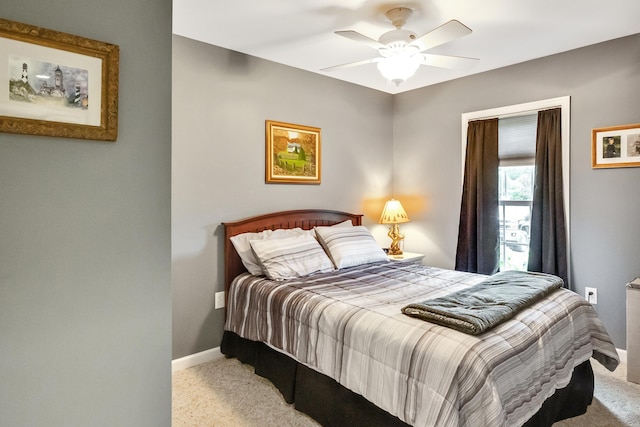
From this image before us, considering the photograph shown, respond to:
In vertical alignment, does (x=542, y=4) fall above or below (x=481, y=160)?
above

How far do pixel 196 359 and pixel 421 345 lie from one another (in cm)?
195

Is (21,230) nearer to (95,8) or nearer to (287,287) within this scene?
(95,8)

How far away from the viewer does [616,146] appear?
2.89 meters

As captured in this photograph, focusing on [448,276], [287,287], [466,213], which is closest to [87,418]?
[287,287]

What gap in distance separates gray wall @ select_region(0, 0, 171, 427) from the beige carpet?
39.4 inches

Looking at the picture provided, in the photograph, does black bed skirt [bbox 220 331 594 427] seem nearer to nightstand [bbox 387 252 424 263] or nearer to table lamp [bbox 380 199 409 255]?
nightstand [bbox 387 252 424 263]

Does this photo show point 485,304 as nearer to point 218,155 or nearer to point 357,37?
point 357,37

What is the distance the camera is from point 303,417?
2162mm

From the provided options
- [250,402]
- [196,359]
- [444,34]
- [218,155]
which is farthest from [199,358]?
[444,34]

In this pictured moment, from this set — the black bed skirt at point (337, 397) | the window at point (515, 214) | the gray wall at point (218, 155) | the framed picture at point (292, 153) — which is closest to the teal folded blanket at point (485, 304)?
the black bed skirt at point (337, 397)

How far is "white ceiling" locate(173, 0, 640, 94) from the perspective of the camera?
2.35 meters

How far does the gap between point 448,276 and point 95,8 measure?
99.1 inches

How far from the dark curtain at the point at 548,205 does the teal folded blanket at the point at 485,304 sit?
90cm

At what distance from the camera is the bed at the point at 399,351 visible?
1521 mm
